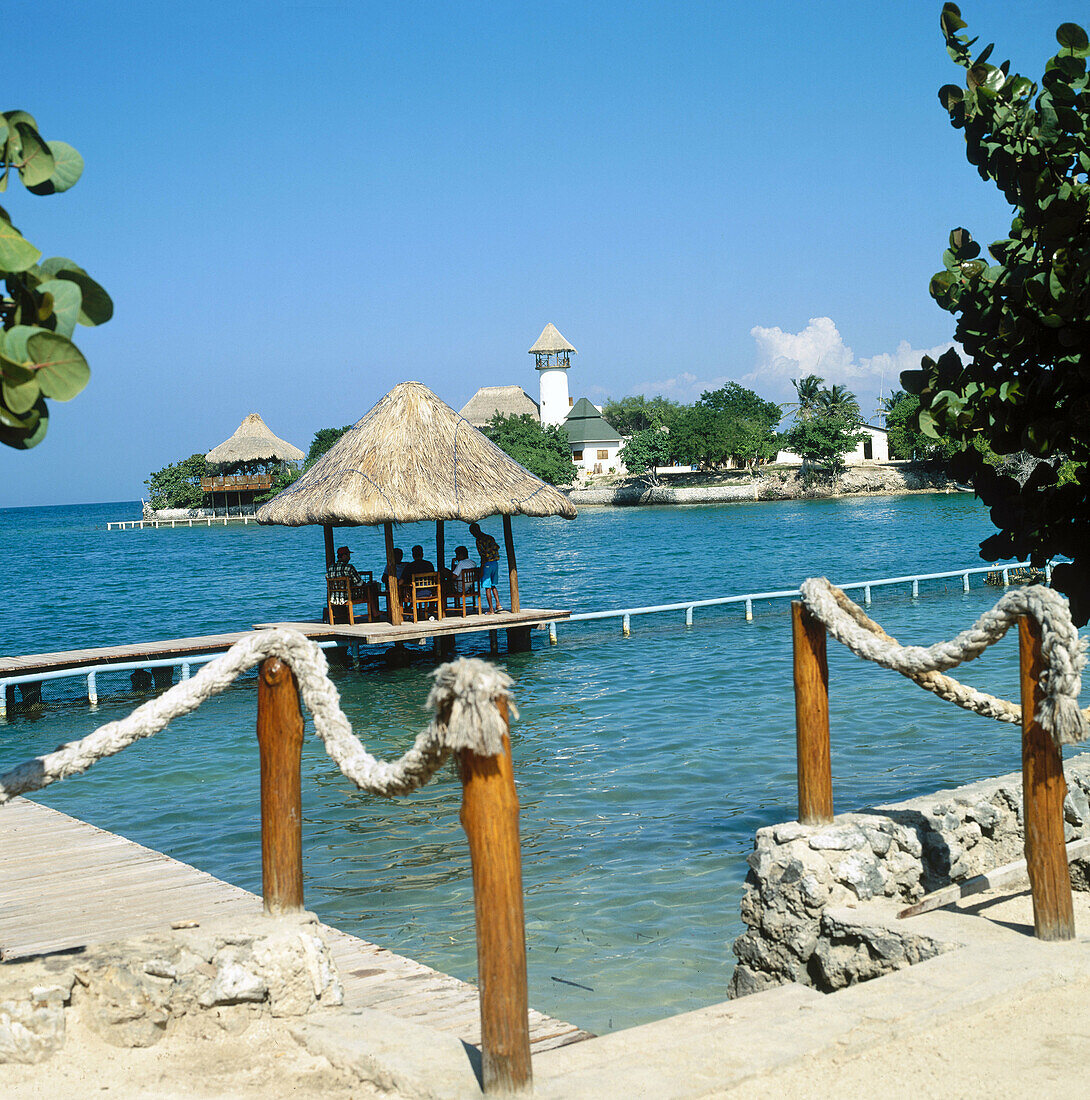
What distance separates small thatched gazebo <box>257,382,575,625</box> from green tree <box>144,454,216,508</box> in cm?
9034

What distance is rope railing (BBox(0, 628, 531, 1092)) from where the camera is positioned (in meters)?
3.36

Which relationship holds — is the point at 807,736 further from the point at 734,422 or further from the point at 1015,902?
the point at 734,422

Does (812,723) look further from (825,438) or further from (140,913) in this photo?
(825,438)

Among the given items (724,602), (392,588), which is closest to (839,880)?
(392,588)

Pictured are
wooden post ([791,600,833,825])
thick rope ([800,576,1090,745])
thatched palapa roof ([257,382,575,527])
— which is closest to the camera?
thick rope ([800,576,1090,745])

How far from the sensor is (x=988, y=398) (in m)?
4.22

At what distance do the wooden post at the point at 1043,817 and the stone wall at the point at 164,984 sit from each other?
2859 millimetres

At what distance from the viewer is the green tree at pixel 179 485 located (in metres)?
107

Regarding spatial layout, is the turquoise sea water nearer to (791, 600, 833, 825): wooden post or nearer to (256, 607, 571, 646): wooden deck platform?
(256, 607, 571, 646): wooden deck platform

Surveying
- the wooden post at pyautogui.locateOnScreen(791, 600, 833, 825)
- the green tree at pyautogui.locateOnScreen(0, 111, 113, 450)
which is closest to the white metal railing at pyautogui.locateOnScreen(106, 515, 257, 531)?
the wooden post at pyautogui.locateOnScreen(791, 600, 833, 825)

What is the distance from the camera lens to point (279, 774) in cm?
444

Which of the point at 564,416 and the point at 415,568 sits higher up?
the point at 564,416

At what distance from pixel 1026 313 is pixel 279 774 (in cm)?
339

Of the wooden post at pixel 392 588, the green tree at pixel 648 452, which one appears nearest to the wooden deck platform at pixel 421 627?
the wooden post at pixel 392 588
